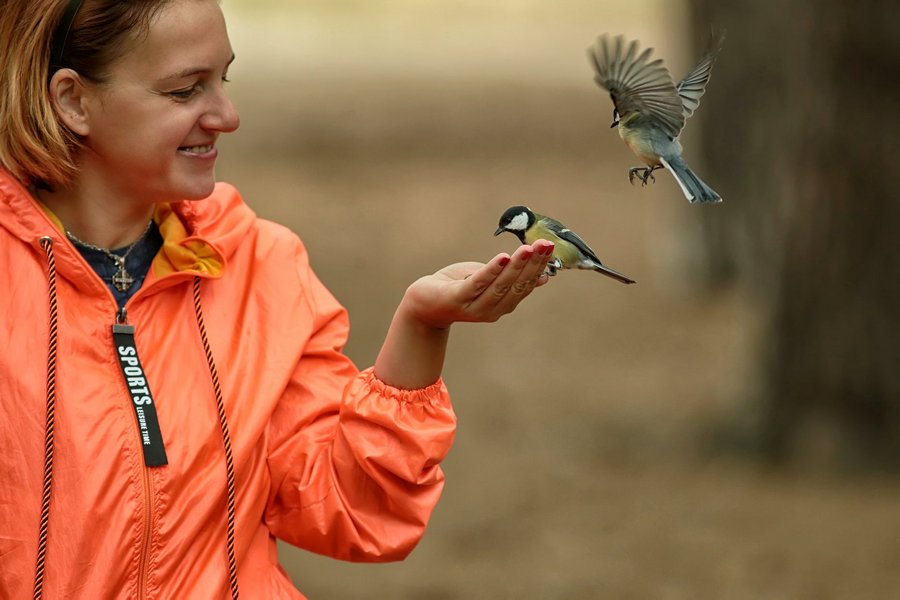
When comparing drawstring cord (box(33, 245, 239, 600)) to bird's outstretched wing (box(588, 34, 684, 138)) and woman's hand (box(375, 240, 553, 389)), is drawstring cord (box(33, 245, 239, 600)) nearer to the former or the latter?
woman's hand (box(375, 240, 553, 389))

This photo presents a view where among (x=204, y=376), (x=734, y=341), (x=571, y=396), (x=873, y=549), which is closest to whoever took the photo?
(x=204, y=376)

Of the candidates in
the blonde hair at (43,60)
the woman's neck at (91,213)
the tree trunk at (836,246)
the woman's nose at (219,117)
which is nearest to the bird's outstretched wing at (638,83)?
the woman's nose at (219,117)

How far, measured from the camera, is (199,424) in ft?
7.83

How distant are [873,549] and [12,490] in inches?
192

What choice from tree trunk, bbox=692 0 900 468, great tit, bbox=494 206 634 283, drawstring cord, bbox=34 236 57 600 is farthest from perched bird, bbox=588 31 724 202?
tree trunk, bbox=692 0 900 468

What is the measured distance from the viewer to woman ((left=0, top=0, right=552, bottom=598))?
7.35 feet

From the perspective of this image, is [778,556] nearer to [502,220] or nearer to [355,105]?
[502,220]

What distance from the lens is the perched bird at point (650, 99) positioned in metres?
2.06

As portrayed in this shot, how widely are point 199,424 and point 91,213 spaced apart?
0.49 metres

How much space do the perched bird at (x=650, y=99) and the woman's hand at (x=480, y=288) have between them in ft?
0.75

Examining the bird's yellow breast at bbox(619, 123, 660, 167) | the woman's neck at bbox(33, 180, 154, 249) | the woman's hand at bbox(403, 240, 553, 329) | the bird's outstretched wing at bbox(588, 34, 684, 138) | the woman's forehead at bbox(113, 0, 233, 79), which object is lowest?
the woman's neck at bbox(33, 180, 154, 249)

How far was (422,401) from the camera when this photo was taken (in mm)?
2488

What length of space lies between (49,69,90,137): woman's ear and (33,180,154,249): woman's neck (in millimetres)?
135

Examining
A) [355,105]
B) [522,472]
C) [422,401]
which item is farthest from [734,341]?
[355,105]
